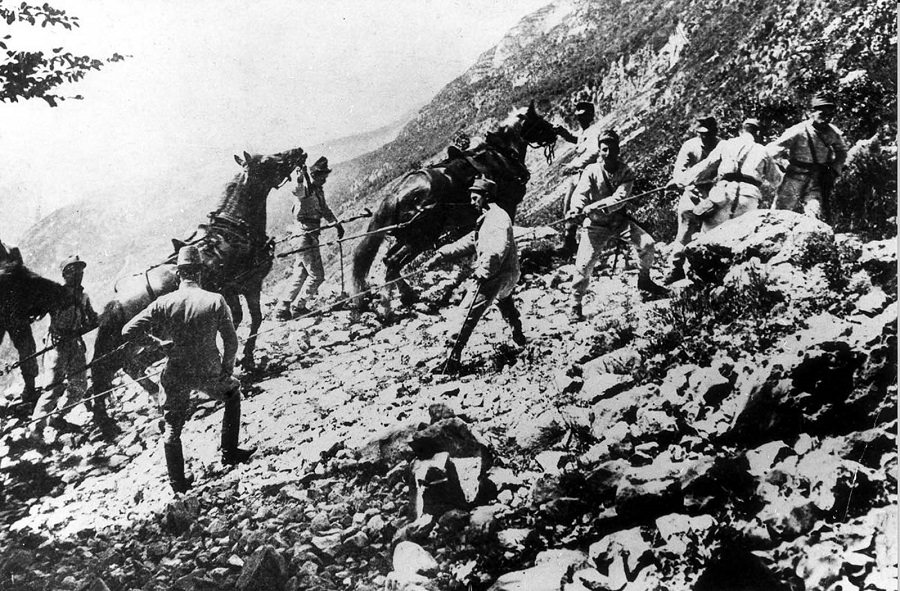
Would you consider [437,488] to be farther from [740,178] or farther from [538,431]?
[740,178]

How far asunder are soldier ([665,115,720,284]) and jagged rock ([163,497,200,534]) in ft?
12.9

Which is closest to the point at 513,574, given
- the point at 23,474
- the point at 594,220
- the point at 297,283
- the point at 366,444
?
the point at 366,444

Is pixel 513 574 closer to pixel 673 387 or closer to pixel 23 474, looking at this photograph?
pixel 673 387

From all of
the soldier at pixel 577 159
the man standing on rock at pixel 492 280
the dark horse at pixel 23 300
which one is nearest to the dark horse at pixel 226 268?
the dark horse at pixel 23 300

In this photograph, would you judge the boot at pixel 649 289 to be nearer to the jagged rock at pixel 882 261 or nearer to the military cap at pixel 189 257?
the jagged rock at pixel 882 261

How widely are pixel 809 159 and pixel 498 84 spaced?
280 cm

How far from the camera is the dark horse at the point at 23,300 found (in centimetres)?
492

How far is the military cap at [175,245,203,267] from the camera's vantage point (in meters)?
4.61

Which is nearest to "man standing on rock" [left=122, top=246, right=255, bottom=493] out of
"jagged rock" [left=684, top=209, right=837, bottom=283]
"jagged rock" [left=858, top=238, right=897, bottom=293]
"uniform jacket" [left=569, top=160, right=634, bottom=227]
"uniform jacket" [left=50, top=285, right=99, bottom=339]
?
"uniform jacket" [left=50, top=285, right=99, bottom=339]

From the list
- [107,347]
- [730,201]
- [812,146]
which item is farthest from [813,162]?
[107,347]

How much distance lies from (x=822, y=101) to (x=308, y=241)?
4544mm

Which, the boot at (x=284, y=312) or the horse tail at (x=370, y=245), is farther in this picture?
the horse tail at (x=370, y=245)

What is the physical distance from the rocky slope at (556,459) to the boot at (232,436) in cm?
10

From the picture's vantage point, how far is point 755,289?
3701 mm
